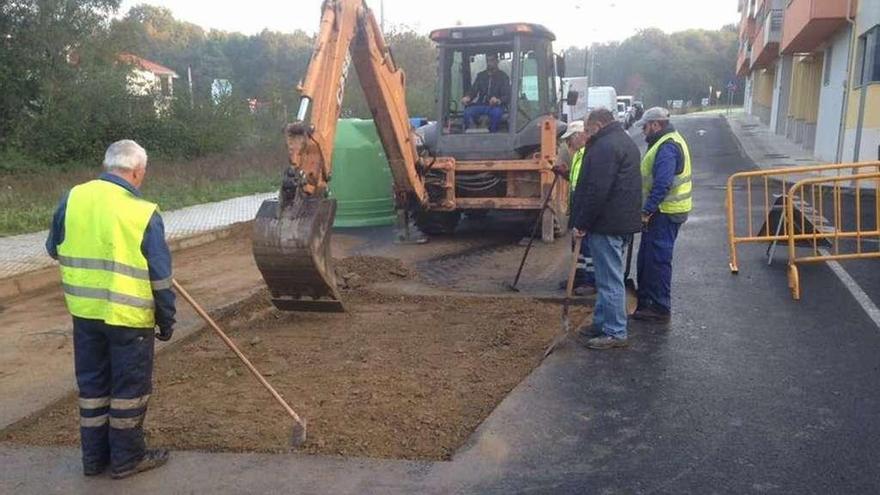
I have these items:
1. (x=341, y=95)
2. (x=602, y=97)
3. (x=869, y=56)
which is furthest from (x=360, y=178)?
(x=602, y=97)

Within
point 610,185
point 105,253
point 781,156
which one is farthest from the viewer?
point 781,156

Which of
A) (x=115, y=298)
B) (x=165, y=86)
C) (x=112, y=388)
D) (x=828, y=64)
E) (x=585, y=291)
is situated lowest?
(x=585, y=291)

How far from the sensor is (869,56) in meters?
17.5

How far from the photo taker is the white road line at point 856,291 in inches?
261

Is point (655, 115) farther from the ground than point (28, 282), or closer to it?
farther from the ground

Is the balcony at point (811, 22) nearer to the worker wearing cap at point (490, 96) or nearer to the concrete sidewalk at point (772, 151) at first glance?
the concrete sidewalk at point (772, 151)

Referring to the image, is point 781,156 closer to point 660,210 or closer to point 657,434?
point 660,210

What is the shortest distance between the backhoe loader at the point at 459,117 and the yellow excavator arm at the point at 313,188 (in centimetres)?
2

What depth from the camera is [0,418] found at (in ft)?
15.4

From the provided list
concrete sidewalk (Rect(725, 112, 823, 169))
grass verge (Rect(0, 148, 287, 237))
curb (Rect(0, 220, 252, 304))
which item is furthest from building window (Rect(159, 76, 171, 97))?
concrete sidewalk (Rect(725, 112, 823, 169))

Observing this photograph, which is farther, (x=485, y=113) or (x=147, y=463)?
(x=485, y=113)

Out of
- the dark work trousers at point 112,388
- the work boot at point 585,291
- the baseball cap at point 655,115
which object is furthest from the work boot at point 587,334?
the dark work trousers at point 112,388

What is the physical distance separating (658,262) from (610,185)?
46.1 inches

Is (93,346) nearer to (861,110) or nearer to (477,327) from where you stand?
(477,327)
